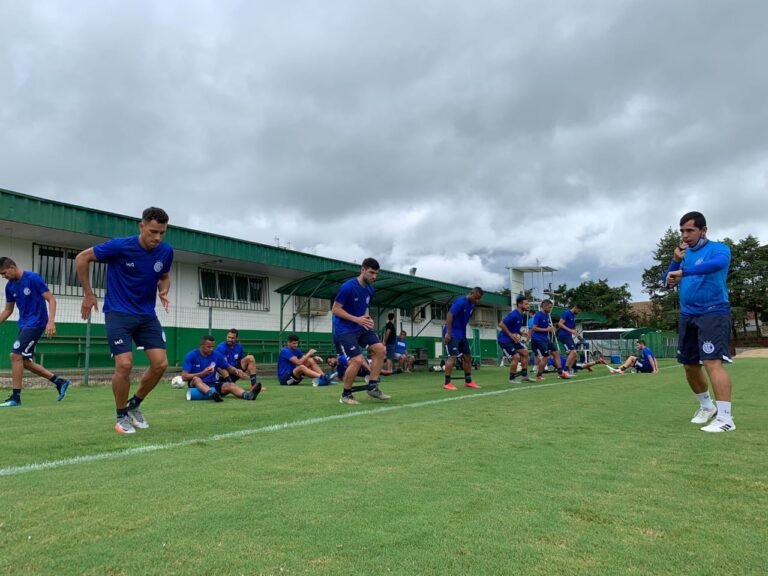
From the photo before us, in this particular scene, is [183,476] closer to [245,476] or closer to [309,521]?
[245,476]

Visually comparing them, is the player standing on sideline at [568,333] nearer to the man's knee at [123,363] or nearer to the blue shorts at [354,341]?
the blue shorts at [354,341]

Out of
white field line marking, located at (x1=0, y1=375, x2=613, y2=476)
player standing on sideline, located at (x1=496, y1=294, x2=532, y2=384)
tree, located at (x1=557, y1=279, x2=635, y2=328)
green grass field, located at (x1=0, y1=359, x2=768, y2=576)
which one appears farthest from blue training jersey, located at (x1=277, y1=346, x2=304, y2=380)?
tree, located at (x1=557, y1=279, x2=635, y2=328)

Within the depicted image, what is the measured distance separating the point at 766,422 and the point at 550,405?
2297 millimetres

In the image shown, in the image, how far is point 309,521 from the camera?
7.79 feet

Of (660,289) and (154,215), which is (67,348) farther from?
(660,289)

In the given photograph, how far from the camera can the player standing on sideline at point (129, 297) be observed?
15.8 ft

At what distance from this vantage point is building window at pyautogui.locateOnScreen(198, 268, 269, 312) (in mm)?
20547

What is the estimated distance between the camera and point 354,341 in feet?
24.1

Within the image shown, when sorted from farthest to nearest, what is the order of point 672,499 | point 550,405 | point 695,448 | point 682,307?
point 550,405 < point 682,307 < point 695,448 < point 672,499

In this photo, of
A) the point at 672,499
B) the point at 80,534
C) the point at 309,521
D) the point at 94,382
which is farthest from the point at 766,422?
the point at 94,382

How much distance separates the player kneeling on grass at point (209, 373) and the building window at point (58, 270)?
927 cm

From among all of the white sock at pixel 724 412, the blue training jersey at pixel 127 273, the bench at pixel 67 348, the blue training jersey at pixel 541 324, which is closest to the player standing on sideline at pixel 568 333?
the blue training jersey at pixel 541 324

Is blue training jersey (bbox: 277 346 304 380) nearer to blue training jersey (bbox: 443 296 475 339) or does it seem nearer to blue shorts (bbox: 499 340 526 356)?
blue training jersey (bbox: 443 296 475 339)

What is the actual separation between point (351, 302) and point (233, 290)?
1521 cm
